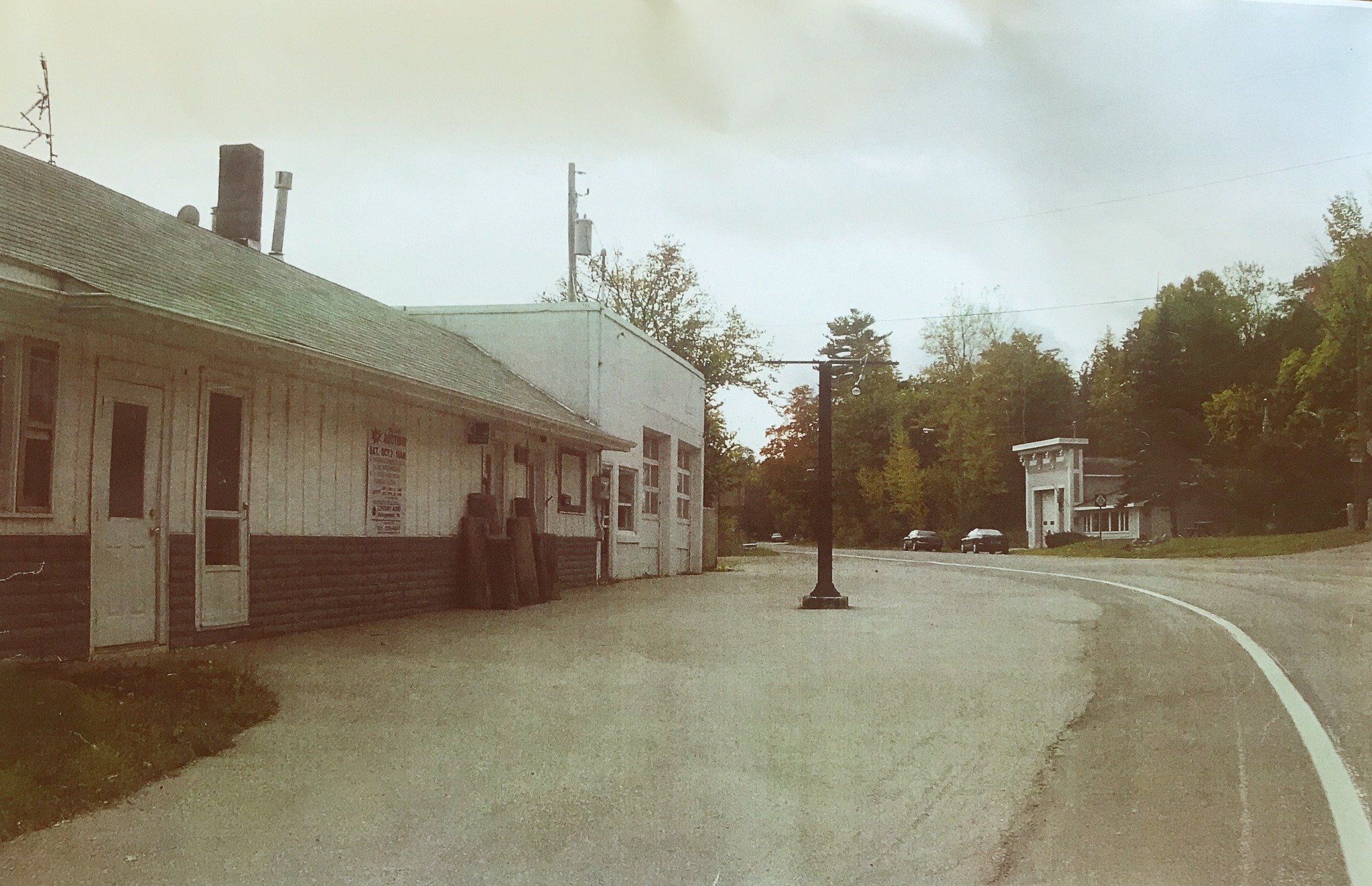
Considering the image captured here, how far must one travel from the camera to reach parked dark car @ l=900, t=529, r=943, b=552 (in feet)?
149

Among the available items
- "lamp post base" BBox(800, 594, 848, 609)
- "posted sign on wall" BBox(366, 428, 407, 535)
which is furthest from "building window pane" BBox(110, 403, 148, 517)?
"lamp post base" BBox(800, 594, 848, 609)

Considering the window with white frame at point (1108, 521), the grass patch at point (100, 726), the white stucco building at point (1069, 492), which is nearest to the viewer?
the grass patch at point (100, 726)

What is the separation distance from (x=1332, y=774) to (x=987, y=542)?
4022 centimetres

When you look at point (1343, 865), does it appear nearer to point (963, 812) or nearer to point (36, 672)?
point (963, 812)

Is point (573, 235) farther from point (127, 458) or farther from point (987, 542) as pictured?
point (987, 542)

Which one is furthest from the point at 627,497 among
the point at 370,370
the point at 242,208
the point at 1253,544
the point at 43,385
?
the point at 43,385

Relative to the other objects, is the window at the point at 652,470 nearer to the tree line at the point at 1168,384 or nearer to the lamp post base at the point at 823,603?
the tree line at the point at 1168,384

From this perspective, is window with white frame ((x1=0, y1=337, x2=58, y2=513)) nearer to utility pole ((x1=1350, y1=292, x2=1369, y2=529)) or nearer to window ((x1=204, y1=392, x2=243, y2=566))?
window ((x1=204, y1=392, x2=243, y2=566))

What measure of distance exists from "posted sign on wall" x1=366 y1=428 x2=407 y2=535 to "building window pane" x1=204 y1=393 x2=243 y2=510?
6.82ft

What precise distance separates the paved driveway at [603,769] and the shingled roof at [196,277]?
276 cm

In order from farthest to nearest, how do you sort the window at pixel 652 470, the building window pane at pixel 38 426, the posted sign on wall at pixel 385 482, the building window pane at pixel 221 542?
1. the window at pixel 652 470
2. the posted sign on wall at pixel 385 482
3. the building window pane at pixel 221 542
4. the building window pane at pixel 38 426

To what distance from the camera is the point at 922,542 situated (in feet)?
149

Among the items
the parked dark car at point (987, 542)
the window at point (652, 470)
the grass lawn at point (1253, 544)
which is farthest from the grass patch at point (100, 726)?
the parked dark car at point (987, 542)

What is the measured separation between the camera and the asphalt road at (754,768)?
3850 millimetres
